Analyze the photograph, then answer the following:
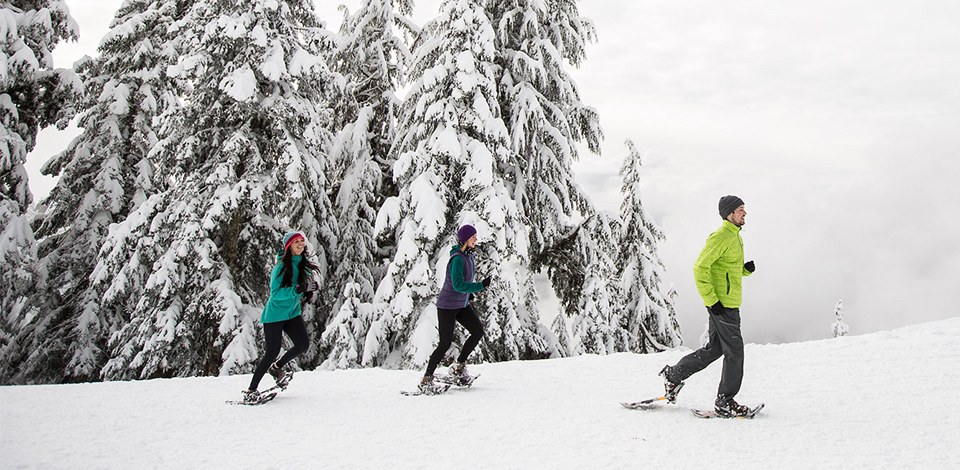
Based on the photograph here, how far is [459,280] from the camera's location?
6984mm

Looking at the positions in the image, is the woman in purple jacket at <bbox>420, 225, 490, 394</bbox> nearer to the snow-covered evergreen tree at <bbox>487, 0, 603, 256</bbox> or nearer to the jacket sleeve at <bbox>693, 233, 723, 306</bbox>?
the jacket sleeve at <bbox>693, 233, 723, 306</bbox>

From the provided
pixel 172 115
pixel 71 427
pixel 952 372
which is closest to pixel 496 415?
pixel 71 427

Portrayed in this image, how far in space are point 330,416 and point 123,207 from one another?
14.8 metres

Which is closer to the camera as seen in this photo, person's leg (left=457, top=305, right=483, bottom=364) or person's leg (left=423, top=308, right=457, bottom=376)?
person's leg (left=423, top=308, right=457, bottom=376)

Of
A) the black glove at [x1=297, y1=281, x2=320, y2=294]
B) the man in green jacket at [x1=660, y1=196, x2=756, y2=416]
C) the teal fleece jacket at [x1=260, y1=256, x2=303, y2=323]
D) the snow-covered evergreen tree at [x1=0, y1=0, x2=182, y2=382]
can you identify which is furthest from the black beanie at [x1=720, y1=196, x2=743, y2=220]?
the snow-covered evergreen tree at [x1=0, y1=0, x2=182, y2=382]

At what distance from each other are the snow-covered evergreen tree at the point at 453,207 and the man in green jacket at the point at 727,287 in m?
6.30

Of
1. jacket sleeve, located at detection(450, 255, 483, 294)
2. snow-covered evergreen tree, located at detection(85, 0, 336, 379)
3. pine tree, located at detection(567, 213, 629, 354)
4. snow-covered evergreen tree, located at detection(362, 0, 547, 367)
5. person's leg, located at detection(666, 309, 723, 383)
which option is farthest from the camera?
pine tree, located at detection(567, 213, 629, 354)

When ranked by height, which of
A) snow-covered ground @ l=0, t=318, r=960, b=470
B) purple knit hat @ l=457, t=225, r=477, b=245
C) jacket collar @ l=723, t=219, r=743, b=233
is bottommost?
snow-covered ground @ l=0, t=318, r=960, b=470

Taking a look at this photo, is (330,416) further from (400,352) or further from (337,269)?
(337,269)

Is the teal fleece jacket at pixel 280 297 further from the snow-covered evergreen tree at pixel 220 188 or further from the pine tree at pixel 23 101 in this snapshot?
the pine tree at pixel 23 101

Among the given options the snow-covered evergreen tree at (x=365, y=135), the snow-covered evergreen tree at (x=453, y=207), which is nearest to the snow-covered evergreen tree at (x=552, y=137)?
the snow-covered evergreen tree at (x=453, y=207)

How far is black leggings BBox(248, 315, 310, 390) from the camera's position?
7.05 meters

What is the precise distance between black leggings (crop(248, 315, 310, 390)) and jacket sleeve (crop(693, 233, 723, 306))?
4294 mm

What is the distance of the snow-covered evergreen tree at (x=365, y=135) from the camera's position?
16552 mm
